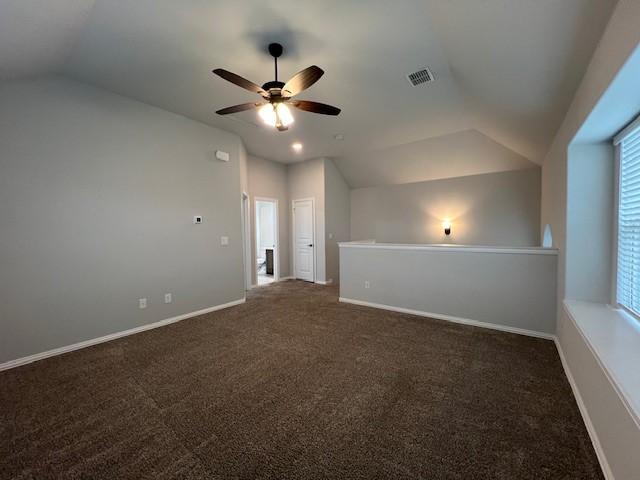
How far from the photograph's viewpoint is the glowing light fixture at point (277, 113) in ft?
8.24

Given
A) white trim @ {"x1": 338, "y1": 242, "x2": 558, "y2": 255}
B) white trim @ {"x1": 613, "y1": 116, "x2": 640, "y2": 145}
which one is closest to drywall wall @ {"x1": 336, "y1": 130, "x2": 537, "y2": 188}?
white trim @ {"x1": 338, "y1": 242, "x2": 558, "y2": 255}

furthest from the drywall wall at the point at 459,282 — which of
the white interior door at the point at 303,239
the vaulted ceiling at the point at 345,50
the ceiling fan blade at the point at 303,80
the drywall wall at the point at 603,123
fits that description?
the ceiling fan blade at the point at 303,80

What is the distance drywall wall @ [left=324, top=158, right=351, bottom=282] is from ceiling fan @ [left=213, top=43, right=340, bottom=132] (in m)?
3.55

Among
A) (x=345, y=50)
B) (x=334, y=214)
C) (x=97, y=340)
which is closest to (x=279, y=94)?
(x=345, y=50)

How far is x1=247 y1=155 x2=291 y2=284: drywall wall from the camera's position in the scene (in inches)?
230

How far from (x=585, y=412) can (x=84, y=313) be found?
4.61m

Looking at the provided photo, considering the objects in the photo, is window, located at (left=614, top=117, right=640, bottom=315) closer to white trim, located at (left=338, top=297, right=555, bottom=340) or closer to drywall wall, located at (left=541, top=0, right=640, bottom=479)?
drywall wall, located at (left=541, top=0, right=640, bottom=479)

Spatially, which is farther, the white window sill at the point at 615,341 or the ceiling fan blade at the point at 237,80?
the ceiling fan blade at the point at 237,80

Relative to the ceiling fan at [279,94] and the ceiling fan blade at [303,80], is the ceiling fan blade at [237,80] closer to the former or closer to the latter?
the ceiling fan at [279,94]

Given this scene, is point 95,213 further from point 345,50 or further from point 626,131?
point 626,131

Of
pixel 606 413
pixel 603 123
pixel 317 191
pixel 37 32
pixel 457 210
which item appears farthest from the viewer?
pixel 317 191

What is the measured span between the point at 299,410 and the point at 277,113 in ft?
8.22

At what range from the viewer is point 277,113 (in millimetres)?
2545

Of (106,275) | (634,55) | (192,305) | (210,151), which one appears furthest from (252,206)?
(634,55)
